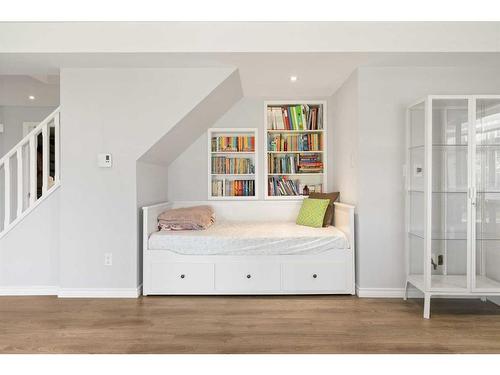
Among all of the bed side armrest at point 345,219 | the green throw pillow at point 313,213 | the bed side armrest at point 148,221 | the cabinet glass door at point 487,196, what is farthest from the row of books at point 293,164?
the cabinet glass door at point 487,196

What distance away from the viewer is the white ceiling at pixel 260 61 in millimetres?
3088

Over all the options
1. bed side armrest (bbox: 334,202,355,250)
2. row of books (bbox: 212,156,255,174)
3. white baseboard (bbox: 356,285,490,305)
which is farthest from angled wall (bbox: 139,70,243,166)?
white baseboard (bbox: 356,285,490,305)

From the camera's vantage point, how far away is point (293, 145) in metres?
4.62

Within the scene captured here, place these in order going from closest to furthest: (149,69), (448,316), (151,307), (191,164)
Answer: (448,316) < (151,307) < (149,69) < (191,164)

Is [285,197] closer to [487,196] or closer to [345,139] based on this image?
[345,139]

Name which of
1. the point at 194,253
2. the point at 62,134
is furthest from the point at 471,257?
the point at 62,134

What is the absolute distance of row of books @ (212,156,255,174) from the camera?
15.2ft

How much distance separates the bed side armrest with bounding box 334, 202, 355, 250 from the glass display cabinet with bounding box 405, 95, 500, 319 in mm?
591

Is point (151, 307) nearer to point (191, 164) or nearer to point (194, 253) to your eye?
point (194, 253)

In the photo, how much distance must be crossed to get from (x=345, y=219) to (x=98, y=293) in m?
2.34

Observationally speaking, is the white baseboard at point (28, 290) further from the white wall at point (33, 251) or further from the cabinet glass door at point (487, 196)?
the cabinet glass door at point (487, 196)

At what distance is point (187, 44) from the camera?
9.89ft

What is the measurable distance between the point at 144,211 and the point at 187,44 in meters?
1.47

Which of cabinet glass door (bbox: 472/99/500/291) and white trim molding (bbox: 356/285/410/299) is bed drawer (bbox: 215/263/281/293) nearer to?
white trim molding (bbox: 356/285/410/299)
